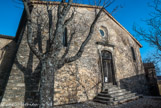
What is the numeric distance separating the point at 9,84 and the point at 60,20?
3.96 meters

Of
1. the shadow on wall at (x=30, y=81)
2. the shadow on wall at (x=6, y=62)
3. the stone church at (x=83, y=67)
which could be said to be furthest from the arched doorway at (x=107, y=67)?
the shadow on wall at (x=6, y=62)

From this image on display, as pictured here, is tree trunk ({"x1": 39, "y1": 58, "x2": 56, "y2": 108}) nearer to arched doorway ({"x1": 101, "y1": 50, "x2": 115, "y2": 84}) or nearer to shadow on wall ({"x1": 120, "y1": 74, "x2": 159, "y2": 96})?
arched doorway ({"x1": 101, "y1": 50, "x2": 115, "y2": 84})

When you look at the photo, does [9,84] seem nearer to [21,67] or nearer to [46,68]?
[21,67]

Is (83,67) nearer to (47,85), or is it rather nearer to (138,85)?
(47,85)

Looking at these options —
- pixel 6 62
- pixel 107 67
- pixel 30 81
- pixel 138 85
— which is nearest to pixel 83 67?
pixel 107 67

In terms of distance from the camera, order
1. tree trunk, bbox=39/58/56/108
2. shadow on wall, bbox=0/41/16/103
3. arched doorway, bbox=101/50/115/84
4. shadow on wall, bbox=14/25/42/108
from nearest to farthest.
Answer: tree trunk, bbox=39/58/56/108 → shadow on wall, bbox=14/25/42/108 → shadow on wall, bbox=0/41/16/103 → arched doorway, bbox=101/50/115/84

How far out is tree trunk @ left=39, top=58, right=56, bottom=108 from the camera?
10.1 ft

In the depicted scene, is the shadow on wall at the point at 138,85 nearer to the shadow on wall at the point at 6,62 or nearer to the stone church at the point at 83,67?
the stone church at the point at 83,67

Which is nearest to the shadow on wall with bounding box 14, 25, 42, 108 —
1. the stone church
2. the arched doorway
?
the stone church

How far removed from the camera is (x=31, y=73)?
16.5 ft

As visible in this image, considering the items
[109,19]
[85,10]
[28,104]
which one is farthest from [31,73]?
[109,19]

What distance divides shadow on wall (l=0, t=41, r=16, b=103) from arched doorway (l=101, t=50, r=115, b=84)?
7737 mm

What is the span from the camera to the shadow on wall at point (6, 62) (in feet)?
24.2

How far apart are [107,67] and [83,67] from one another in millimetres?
2658
